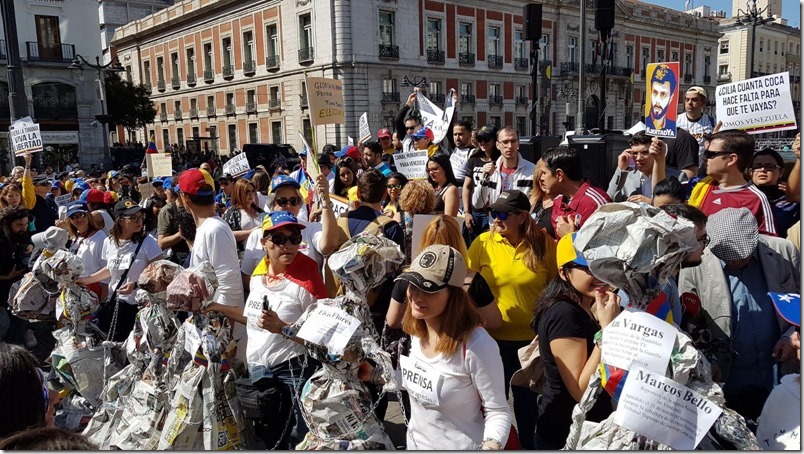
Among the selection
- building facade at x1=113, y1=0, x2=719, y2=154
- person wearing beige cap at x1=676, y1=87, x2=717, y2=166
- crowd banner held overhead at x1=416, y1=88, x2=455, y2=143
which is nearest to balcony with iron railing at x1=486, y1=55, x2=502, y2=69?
building facade at x1=113, y1=0, x2=719, y2=154

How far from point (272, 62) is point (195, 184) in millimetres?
35211

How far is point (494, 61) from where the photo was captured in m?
40.6

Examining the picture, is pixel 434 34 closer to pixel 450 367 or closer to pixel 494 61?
pixel 494 61

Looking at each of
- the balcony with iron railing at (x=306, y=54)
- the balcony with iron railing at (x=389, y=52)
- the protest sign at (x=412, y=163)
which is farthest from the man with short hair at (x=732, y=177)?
the balcony with iron railing at (x=306, y=54)

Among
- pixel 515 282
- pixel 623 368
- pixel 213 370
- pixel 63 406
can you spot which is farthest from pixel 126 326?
pixel 623 368

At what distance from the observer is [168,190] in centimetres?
696

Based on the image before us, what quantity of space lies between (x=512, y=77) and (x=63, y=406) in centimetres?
4098

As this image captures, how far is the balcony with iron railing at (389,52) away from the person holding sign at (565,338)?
3357cm

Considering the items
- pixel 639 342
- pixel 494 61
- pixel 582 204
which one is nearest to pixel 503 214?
pixel 582 204

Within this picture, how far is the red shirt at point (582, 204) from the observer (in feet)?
12.8

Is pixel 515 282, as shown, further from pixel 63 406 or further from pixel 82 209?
pixel 82 209

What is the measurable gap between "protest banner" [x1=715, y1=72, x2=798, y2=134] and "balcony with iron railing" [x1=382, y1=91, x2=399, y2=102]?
30.9 metres

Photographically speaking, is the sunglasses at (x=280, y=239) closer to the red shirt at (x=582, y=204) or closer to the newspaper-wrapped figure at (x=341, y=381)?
the newspaper-wrapped figure at (x=341, y=381)

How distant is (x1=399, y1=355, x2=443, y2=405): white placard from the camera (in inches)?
93.0
